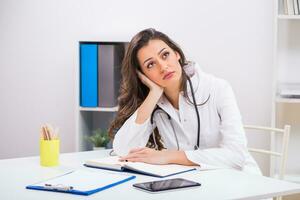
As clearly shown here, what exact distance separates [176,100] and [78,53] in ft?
3.60

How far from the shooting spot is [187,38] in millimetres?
3691

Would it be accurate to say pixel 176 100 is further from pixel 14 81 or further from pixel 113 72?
pixel 14 81

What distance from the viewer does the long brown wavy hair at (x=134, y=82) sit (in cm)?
255

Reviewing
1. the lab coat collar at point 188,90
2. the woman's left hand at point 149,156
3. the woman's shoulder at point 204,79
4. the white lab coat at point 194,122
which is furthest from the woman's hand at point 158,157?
the woman's shoulder at point 204,79

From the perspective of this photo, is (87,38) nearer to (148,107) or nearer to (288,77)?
(148,107)

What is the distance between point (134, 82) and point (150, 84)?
93 millimetres

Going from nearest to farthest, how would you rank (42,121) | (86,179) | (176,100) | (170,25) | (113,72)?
(86,179) < (176,100) < (113,72) < (170,25) < (42,121)

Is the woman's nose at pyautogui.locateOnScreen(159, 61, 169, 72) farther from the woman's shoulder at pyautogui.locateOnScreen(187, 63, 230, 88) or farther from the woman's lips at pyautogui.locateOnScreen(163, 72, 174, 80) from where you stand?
the woman's shoulder at pyautogui.locateOnScreen(187, 63, 230, 88)

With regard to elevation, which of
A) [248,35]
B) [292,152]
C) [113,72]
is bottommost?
[292,152]

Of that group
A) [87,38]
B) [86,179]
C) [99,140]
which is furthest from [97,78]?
[86,179]

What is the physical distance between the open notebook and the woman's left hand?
1.2 inches

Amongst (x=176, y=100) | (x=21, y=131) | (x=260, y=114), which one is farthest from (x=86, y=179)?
(x=21, y=131)

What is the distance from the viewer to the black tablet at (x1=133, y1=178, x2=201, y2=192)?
1779mm

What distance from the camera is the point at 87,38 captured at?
3.51 metres
